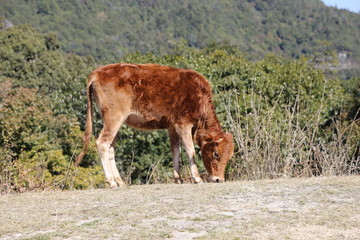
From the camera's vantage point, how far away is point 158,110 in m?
8.46

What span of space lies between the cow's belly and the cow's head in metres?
0.76

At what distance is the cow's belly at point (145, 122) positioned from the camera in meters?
8.47

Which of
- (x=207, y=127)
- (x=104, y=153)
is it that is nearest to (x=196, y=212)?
(x=104, y=153)

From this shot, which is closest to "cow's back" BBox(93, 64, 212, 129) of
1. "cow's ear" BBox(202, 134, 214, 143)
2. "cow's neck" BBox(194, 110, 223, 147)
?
"cow's neck" BBox(194, 110, 223, 147)

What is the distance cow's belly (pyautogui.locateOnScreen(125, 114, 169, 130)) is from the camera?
333 inches

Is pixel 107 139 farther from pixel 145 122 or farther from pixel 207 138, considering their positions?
pixel 207 138

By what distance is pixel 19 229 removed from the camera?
5016 mm

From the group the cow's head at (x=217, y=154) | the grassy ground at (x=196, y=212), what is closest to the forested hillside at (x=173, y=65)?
the cow's head at (x=217, y=154)

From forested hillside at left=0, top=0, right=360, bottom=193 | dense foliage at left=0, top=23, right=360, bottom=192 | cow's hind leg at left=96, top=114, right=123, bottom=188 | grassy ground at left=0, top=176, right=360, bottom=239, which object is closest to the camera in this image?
grassy ground at left=0, top=176, right=360, bottom=239

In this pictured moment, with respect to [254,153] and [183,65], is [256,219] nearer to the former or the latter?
[254,153]

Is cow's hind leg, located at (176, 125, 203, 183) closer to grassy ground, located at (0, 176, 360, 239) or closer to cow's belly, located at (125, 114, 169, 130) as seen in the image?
cow's belly, located at (125, 114, 169, 130)

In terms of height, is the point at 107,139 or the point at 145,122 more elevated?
the point at 145,122

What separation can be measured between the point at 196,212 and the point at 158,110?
3.34 metres

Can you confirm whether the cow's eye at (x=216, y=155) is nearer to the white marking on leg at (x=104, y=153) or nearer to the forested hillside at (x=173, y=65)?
the forested hillside at (x=173, y=65)
